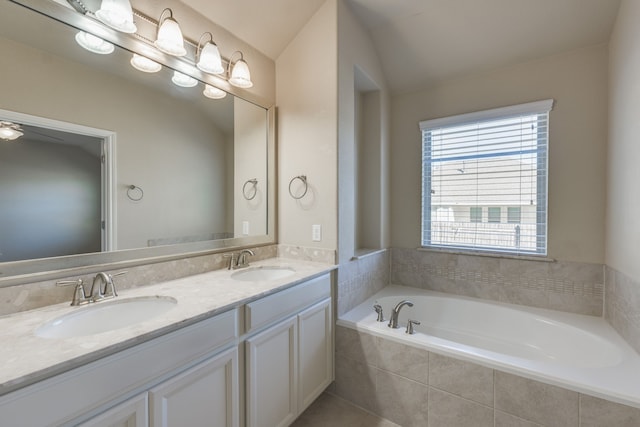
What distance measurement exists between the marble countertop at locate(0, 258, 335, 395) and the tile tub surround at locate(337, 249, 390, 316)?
1.71 ft

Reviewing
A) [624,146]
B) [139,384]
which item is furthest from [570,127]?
[139,384]

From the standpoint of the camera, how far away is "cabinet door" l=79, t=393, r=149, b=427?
2.76 ft

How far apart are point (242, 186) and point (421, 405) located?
183cm

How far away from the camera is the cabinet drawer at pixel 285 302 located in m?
1.36

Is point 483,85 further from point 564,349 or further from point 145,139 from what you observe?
point 145,139

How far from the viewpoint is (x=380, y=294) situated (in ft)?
8.48

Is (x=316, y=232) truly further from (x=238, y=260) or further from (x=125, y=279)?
(x=125, y=279)

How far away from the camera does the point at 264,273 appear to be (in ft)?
6.46

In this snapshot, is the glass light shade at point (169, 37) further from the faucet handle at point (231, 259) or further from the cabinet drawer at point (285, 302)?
the cabinet drawer at point (285, 302)

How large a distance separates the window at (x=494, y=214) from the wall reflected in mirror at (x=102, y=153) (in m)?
2.13

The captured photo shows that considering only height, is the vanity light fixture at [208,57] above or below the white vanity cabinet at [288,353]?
above

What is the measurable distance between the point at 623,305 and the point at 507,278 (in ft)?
2.31

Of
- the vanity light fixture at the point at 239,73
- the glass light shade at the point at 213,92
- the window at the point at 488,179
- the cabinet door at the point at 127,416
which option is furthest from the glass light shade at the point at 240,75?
the cabinet door at the point at 127,416

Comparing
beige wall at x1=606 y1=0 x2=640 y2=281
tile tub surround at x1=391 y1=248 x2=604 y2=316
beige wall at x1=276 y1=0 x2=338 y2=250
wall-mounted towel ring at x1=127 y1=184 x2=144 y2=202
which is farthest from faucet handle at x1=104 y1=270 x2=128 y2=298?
beige wall at x1=606 y1=0 x2=640 y2=281
